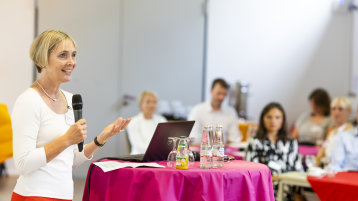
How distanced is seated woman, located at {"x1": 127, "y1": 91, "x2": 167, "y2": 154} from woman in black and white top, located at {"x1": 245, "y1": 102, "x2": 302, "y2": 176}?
168cm

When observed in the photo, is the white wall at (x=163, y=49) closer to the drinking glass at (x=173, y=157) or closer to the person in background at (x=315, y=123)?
the person in background at (x=315, y=123)

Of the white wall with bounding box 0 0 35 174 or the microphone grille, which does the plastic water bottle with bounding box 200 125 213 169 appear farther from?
the white wall with bounding box 0 0 35 174

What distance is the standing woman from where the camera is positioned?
2.27m

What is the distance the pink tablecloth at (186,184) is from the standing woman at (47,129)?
0.36 meters

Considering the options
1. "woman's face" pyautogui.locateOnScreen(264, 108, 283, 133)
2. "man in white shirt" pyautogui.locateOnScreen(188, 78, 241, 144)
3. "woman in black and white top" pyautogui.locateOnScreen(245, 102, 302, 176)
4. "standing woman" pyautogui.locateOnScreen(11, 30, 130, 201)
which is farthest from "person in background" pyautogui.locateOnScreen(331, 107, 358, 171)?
"standing woman" pyautogui.locateOnScreen(11, 30, 130, 201)

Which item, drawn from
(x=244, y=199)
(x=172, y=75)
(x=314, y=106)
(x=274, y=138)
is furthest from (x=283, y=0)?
(x=244, y=199)

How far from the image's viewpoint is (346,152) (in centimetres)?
512

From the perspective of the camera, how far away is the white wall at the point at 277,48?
880 centimetres

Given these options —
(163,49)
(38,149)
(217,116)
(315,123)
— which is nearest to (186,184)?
(38,149)

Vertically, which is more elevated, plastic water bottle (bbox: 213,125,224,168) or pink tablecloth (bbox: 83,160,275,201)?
plastic water bottle (bbox: 213,125,224,168)

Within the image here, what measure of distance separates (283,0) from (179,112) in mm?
3067

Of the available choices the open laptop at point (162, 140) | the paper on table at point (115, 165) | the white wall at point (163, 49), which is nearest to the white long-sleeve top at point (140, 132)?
the white wall at point (163, 49)

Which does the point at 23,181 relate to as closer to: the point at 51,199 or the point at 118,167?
the point at 51,199

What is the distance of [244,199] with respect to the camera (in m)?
2.77
